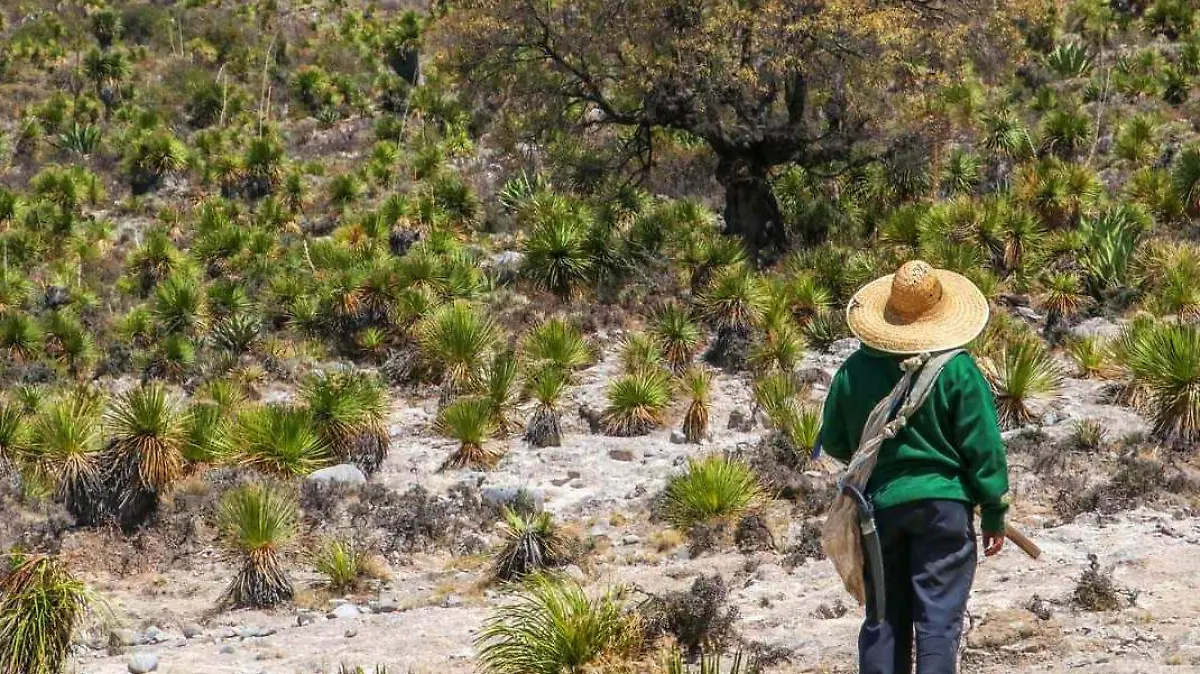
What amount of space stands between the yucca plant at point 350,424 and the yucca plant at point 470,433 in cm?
71

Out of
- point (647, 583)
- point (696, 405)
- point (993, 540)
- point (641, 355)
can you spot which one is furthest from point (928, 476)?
point (641, 355)

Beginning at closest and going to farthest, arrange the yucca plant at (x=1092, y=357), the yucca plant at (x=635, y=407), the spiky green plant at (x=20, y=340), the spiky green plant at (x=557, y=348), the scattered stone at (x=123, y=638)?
the scattered stone at (x=123, y=638), the yucca plant at (x=1092, y=357), the yucca plant at (x=635, y=407), the spiky green plant at (x=557, y=348), the spiky green plant at (x=20, y=340)

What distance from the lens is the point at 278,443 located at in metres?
11.6

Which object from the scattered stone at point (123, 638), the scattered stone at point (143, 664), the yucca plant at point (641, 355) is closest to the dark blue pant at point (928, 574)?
the scattered stone at point (143, 664)

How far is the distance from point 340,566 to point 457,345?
5.79 m

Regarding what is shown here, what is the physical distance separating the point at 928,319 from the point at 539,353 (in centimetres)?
1074

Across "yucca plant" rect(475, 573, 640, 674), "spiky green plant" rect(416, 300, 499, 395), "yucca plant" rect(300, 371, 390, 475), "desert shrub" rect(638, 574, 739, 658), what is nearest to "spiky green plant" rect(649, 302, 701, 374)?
"spiky green plant" rect(416, 300, 499, 395)

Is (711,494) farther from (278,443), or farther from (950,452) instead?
(950,452)

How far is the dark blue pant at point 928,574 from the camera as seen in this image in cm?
423

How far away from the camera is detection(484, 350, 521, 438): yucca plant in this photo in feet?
43.2

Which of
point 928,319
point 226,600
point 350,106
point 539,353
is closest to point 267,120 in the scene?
point 350,106

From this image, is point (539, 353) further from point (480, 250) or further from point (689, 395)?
point (480, 250)

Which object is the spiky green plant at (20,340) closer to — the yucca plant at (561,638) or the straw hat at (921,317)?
the yucca plant at (561,638)

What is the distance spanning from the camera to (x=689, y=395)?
1352 cm
